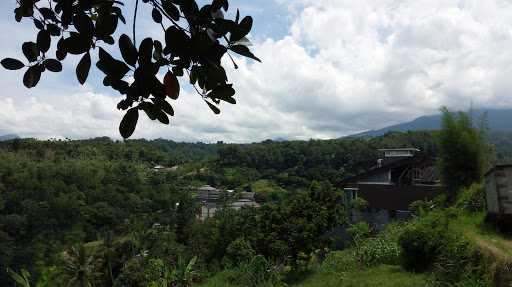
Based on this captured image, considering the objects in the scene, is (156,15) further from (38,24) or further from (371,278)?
(371,278)

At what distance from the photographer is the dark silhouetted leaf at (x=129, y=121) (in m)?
1.00

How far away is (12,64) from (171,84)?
0.44m

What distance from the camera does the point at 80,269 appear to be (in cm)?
2369

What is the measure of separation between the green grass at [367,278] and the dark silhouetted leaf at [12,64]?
7.02m

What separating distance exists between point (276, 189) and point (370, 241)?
3646 centimetres

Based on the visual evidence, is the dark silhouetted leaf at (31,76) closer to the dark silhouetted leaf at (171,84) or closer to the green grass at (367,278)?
the dark silhouetted leaf at (171,84)

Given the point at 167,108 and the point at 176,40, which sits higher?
the point at 176,40

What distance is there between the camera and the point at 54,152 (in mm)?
60188

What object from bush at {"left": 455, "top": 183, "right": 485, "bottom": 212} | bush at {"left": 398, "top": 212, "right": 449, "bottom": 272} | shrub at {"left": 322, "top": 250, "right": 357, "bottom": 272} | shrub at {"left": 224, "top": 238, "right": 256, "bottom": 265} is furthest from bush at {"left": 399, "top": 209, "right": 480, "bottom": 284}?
shrub at {"left": 224, "top": 238, "right": 256, "bottom": 265}

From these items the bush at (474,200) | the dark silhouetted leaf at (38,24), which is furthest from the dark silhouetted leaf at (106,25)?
the bush at (474,200)

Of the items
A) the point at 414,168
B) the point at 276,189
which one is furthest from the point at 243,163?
the point at 414,168

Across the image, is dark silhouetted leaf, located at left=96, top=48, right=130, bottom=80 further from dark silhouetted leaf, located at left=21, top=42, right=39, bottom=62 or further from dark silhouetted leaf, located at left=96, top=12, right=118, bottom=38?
dark silhouetted leaf, located at left=21, top=42, right=39, bottom=62

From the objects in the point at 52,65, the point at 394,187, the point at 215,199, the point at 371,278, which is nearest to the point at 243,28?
the point at 52,65

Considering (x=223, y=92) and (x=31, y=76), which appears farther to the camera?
(x=31, y=76)
